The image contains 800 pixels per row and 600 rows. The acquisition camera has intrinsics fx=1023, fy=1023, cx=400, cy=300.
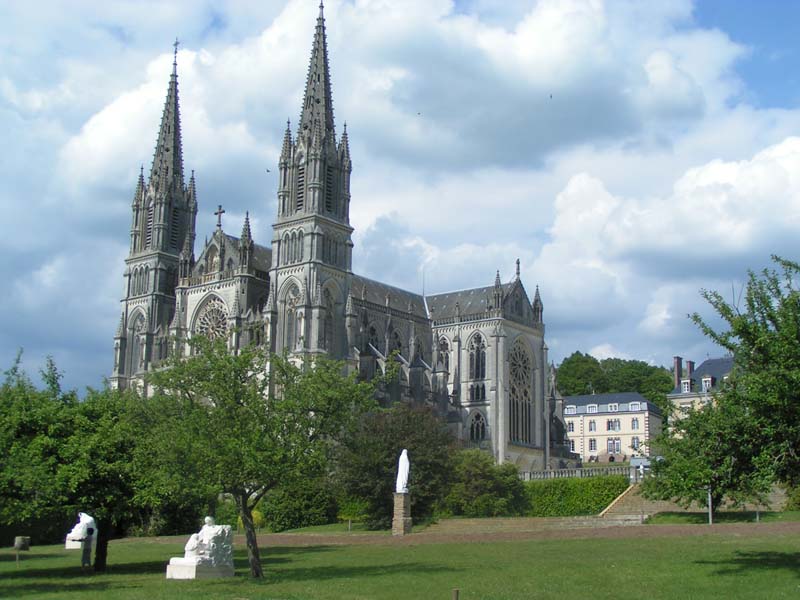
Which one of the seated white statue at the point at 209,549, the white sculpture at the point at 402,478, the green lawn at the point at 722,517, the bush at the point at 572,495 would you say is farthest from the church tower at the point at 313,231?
the seated white statue at the point at 209,549

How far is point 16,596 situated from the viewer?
24031 mm

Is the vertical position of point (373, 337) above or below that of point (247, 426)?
above

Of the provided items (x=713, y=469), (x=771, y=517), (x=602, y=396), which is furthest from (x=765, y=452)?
(x=602, y=396)

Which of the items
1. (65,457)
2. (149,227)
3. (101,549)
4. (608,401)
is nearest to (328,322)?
(149,227)

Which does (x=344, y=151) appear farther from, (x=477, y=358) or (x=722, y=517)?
(x=722, y=517)

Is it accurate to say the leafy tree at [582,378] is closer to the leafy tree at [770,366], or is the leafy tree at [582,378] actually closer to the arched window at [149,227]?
the arched window at [149,227]

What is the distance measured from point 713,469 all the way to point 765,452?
1.40 m

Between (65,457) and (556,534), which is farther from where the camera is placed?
(556,534)

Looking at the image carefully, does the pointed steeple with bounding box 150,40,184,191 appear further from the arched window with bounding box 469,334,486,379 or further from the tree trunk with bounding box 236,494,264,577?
the tree trunk with bounding box 236,494,264,577

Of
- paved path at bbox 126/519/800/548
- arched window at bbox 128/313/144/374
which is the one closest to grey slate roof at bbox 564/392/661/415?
arched window at bbox 128/313/144/374

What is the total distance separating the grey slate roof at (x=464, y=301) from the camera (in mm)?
102125

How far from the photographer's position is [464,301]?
105 metres

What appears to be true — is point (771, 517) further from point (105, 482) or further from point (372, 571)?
point (105, 482)

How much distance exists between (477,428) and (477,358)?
6.88m
